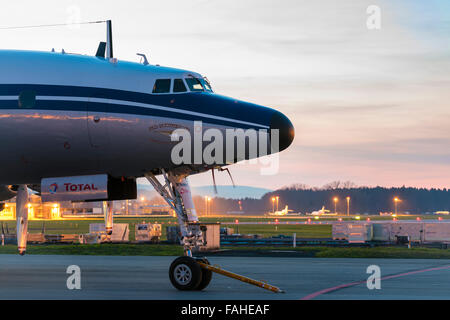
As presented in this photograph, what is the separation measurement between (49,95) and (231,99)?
5217 millimetres

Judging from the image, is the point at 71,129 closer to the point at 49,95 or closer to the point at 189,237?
the point at 49,95

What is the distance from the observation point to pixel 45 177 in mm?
20500

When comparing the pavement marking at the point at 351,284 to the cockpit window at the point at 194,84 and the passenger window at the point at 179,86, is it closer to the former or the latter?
the cockpit window at the point at 194,84

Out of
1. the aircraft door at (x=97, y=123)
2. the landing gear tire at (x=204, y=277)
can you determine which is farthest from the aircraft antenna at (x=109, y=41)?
the landing gear tire at (x=204, y=277)

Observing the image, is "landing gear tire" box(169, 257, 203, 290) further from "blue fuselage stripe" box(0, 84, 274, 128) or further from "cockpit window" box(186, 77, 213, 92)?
"cockpit window" box(186, 77, 213, 92)

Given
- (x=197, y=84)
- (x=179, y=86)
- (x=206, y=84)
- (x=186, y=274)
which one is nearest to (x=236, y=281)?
(x=186, y=274)

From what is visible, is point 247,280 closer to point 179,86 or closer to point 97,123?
point 179,86

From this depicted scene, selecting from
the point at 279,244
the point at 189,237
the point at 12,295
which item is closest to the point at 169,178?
the point at 189,237

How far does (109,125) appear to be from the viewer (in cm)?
1934

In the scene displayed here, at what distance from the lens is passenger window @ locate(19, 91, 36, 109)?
1945cm

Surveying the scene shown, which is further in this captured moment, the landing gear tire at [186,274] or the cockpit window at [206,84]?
the cockpit window at [206,84]

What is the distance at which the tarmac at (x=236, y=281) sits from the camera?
63.4 feet

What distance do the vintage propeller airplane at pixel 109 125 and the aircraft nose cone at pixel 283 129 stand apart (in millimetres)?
28
